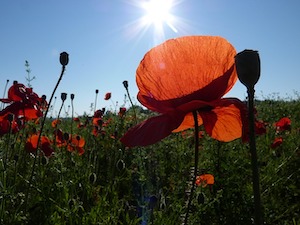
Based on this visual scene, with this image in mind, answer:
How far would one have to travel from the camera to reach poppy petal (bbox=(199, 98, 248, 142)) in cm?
78

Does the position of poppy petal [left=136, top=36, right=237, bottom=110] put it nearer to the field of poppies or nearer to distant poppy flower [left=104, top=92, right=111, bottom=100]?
the field of poppies

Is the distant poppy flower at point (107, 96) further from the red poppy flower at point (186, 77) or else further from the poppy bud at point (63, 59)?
the red poppy flower at point (186, 77)

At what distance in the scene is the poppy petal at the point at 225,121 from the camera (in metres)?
0.78

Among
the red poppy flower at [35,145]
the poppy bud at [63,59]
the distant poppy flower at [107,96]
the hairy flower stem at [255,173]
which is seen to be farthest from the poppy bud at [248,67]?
the distant poppy flower at [107,96]

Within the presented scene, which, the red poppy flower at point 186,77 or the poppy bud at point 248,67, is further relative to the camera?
the red poppy flower at point 186,77

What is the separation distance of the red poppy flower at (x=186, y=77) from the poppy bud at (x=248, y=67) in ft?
0.95

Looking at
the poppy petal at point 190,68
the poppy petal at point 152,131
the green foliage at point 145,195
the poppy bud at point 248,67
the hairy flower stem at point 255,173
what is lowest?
the green foliage at point 145,195

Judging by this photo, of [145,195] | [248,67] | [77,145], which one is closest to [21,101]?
[145,195]

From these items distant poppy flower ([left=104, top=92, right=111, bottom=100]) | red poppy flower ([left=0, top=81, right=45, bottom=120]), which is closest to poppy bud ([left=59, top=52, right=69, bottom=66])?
red poppy flower ([left=0, top=81, right=45, bottom=120])

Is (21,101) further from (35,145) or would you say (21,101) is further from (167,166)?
(167,166)

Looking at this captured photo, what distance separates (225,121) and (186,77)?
0.51 ft

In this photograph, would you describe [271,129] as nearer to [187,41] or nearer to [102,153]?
[102,153]

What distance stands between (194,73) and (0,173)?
189cm

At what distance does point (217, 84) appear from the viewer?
76cm
